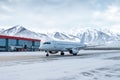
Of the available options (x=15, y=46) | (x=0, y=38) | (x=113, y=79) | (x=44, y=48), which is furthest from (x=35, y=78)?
(x=15, y=46)

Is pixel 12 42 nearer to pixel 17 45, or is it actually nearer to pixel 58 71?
pixel 17 45

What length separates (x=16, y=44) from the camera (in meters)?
96.1

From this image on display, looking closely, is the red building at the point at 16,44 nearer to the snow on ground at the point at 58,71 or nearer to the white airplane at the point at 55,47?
the white airplane at the point at 55,47

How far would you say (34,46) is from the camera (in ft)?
344

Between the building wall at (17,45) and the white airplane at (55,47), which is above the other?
the building wall at (17,45)

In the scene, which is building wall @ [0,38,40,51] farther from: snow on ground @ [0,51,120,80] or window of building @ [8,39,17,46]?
snow on ground @ [0,51,120,80]

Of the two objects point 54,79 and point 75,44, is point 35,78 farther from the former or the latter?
point 75,44

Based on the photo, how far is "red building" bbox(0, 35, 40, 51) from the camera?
8850 centimetres

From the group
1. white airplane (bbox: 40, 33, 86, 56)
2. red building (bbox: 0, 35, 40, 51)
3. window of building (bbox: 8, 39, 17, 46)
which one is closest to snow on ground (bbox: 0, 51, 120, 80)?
white airplane (bbox: 40, 33, 86, 56)

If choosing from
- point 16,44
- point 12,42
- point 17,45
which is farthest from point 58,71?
point 17,45

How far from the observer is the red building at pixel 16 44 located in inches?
3484

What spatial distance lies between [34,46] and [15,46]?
13.3 m

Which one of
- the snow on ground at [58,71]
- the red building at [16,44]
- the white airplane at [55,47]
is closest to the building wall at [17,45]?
the red building at [16,44]

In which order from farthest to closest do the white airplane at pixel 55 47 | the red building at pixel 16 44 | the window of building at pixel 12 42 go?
the window of building at pixel 12 42
the red building at pixel 16 44
the white airplane at pixel 55 47
